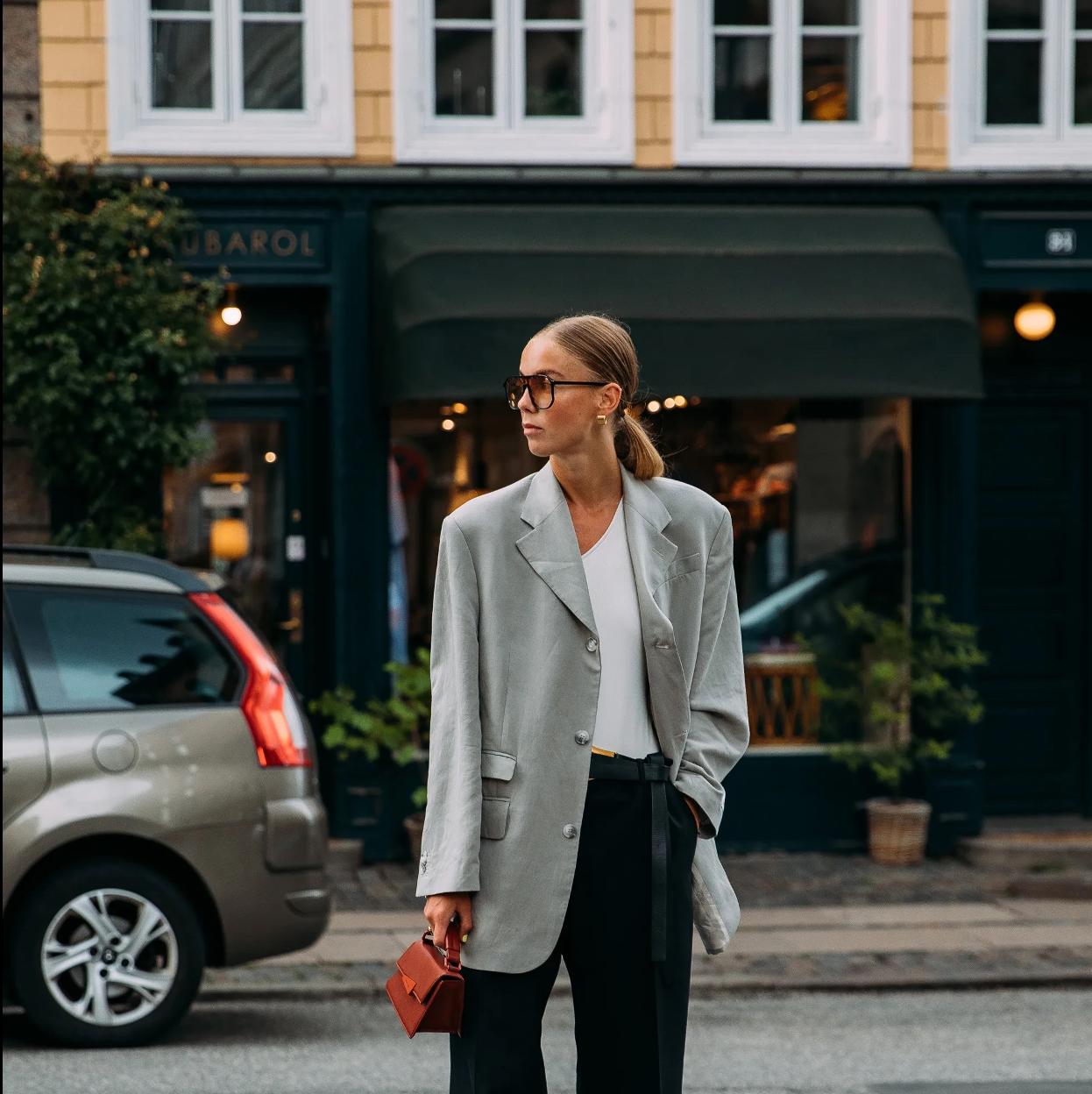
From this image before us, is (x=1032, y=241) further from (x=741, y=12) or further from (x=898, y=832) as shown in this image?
(x=898, y=832)

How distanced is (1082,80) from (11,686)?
26.2 ft

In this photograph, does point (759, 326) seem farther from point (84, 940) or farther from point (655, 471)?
point (655, 471)

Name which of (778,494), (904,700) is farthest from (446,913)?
(778,494)

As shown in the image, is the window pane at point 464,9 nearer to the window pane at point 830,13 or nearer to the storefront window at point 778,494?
the window pane at point 830,13

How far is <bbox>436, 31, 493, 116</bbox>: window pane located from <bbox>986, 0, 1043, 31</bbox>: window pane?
3.12 metres

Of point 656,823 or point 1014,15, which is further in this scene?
point 1014,15

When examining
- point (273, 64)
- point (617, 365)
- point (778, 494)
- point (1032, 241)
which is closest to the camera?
point (617, 365)

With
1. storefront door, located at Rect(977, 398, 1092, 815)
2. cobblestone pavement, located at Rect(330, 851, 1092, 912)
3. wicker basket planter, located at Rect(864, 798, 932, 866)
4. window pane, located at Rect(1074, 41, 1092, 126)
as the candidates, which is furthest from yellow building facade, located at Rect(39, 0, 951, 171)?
cobblestone pavement, located at Rect(330, 851, 1092, 912)

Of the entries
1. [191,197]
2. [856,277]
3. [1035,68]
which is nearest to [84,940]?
[191,197]

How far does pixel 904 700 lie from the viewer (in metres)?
11.2

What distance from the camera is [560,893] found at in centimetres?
341

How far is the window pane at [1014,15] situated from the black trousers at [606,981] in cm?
924

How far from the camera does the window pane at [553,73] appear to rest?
1134 cm

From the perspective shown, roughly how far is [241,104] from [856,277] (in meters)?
3.75
